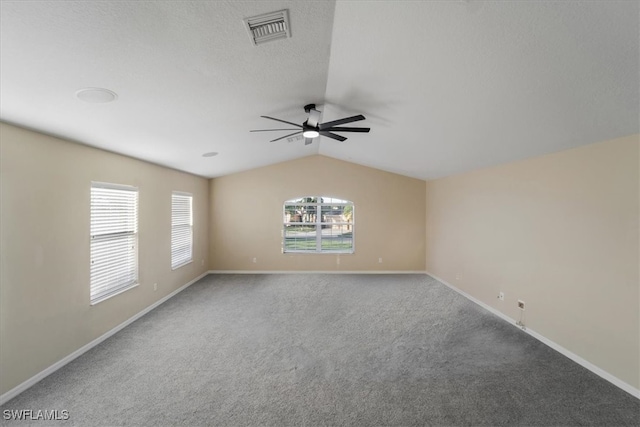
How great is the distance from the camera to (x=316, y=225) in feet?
23.0

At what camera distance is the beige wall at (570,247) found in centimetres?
246

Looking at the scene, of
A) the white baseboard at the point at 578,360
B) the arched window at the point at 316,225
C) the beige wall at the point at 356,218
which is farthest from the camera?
the arched window at the point at 316,225

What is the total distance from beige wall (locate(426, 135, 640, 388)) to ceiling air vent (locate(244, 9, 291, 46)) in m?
3.16

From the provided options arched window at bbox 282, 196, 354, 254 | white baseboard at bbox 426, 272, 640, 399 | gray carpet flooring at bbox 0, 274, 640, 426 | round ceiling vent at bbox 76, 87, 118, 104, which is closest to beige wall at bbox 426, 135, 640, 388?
white baseboard at bbox 426, 272, 640, 399

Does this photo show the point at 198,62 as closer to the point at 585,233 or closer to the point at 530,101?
the point at 530,101

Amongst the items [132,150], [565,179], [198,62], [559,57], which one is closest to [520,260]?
[565,179]

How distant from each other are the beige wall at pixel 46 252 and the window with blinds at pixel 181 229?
1.51m

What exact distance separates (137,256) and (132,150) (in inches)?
60.5

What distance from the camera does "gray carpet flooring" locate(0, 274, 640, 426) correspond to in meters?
2.10

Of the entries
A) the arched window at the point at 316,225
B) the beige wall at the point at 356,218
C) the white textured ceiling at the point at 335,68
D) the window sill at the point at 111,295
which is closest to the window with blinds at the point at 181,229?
the beige wall at the point at 356,218

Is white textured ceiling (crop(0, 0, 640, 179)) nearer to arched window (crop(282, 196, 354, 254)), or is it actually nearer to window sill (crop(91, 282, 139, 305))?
window sill (crop(91, 282, 139, 305))

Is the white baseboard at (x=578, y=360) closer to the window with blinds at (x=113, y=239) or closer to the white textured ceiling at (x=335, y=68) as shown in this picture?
the white textured ceiling at (x=335, y=68)

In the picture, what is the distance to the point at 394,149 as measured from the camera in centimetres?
477

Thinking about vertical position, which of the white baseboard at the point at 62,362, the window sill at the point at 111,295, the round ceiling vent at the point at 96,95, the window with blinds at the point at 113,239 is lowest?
the white baseboard at the point at 62,362
